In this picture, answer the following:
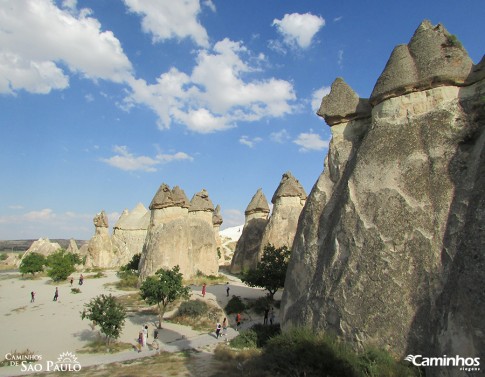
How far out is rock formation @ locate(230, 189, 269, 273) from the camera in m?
31.0

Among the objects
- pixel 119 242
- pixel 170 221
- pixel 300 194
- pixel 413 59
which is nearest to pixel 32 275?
pixel 119 242

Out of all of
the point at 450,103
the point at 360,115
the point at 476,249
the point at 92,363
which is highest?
the point at 360,115

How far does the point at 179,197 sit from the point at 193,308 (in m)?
9.65

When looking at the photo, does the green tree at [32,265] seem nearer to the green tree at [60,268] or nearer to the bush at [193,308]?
the green tree at [60,268]

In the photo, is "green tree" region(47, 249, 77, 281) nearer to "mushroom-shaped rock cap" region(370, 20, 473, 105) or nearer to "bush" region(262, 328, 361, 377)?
"bush" region(262, 328, 361, 377)

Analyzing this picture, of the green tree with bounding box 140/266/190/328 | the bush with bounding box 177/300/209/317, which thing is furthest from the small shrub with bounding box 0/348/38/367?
the bush with bounding box 177/300/209/317

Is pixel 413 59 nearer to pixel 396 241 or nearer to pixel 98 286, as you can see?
pixel 396 241

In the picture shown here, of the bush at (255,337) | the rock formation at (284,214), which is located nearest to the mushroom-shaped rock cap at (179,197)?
the rock formation at (284,214)

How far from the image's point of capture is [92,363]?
10.6 metres

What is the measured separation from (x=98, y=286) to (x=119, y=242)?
16346mm

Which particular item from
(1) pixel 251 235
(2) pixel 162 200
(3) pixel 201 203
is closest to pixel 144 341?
(2) pixel 162 200

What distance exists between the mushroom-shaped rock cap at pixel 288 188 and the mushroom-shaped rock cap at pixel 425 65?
1813cm

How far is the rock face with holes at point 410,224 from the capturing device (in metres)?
6.13

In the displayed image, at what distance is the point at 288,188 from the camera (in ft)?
92.1
